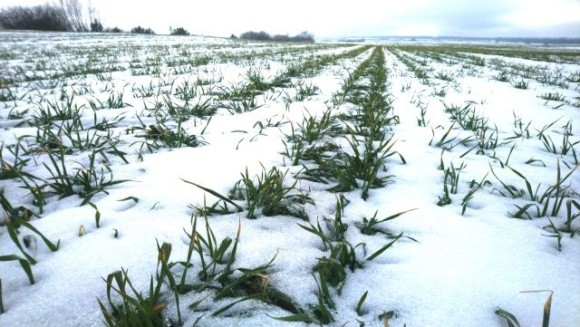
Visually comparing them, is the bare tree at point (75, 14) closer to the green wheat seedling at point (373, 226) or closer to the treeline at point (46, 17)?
the treeline at point (46, 17)

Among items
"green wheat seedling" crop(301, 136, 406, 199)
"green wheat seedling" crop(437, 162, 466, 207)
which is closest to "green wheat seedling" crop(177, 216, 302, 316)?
"green wheat seedling" crop(301, 136, 406, 199)

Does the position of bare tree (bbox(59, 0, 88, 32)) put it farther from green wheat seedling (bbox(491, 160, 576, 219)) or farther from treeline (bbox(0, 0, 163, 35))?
green wheat seedling (bbox(491, 160, 576, 219))

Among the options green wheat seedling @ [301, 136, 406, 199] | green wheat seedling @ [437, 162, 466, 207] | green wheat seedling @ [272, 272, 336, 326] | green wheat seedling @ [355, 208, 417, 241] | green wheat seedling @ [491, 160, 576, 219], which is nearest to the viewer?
green wheat seedling @ [272, 272, 336, 326]

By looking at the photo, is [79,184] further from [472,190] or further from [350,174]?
[472,190]

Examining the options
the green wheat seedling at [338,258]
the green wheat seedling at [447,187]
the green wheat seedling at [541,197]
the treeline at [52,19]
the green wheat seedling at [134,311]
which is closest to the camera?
the green wheat seedling at [134,311]

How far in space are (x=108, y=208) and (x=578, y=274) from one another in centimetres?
209

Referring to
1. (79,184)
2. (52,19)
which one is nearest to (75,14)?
(52,19)

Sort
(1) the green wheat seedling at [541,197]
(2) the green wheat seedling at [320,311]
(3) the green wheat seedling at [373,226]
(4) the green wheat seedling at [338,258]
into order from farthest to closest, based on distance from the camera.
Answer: (1) the green wheat seedling at [541,197] → (3) the green wheat seedling at [373,226] → (4) the green wheat seedling at [338,258] → (2) the green wheat seedling at [320,311]

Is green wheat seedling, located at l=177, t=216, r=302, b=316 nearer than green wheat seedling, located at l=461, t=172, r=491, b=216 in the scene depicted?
Yes

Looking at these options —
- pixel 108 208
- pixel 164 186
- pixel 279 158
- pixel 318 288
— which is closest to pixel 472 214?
pixel 318 288

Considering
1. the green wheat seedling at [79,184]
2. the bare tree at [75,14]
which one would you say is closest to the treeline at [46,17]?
the bare tree at [75,14]

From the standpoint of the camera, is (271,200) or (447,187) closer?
(271,200)

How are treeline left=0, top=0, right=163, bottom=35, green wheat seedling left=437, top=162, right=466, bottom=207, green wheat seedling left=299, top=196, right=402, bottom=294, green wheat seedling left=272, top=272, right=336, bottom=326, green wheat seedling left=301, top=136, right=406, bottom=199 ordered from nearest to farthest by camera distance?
green wheat seedling left=272, top=272, right=336, bottom=326 < green wheat seedling left=299, top=196, right=402, bottom=294 < green wheat seedling left=437, top=162, right=466, bottom=207 < green wheat seedling left=301, top=136, right=406, bottom=199 < treeline left=0, top=0, right=163, bottom=35

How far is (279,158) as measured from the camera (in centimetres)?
239
